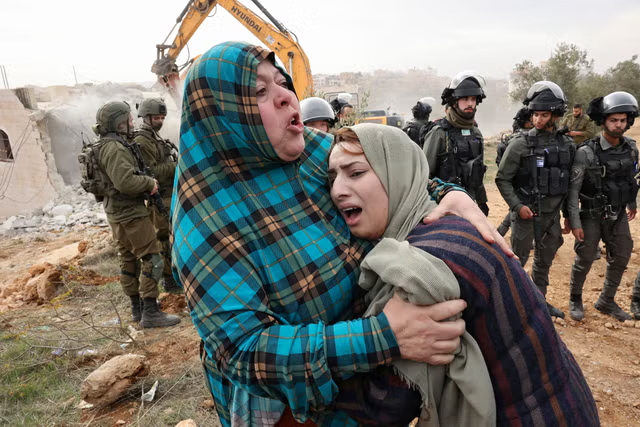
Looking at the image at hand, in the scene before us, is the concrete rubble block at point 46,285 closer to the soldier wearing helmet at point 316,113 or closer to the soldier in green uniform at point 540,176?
the soldier wearing helmet at point 316,113

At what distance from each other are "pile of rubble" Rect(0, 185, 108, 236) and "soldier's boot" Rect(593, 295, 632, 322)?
10614 mm

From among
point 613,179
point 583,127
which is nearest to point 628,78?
point 583,127

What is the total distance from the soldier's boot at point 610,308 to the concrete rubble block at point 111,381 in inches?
181

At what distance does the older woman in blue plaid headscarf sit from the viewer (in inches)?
39.1

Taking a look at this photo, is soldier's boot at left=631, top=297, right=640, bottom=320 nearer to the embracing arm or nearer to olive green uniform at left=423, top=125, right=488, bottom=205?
olive green uniform at left=423, top=125, right=488, bottom=205

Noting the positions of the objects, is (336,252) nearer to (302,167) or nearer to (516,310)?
(302,167)

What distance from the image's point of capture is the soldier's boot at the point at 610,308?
420 centimetres

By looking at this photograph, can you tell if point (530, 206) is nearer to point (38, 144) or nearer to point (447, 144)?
point (447, 144)

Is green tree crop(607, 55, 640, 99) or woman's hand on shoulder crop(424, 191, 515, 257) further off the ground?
green tree crop(607, 55, 640, 99)

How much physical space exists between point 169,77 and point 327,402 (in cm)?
1198

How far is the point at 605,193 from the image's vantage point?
4031 millimetres

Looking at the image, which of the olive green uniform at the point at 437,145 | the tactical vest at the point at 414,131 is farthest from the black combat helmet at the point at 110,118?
the tactical vest at the point at 414,131

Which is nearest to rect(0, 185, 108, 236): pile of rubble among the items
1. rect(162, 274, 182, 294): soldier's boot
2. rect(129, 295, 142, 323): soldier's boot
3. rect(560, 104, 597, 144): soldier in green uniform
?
rect(162, 274, 182, 294): soldier's boot

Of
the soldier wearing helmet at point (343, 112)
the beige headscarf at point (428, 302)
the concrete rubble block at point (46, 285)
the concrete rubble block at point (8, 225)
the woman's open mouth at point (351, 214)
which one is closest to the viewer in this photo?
the beige headscarf at point (428, 302)
